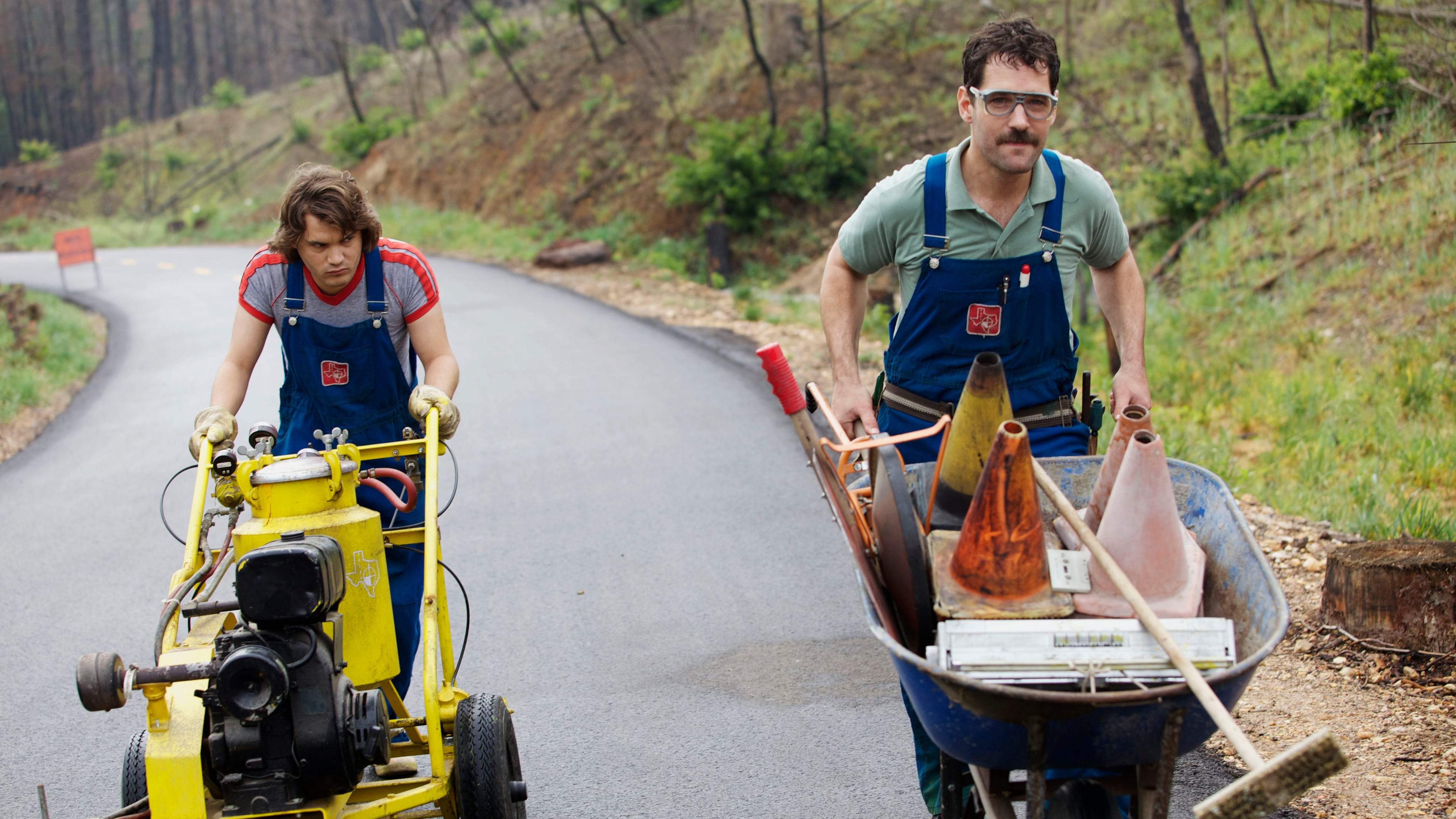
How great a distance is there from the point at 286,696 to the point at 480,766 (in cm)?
64

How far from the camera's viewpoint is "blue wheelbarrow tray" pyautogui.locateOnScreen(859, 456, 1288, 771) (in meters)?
2.21

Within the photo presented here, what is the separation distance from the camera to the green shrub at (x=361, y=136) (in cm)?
3278

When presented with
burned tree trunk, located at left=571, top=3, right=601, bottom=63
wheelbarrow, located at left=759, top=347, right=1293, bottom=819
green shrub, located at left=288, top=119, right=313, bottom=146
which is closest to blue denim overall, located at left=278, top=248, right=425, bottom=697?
wheelbarrow, located at left=759, top=347, right=1293, bottom=819

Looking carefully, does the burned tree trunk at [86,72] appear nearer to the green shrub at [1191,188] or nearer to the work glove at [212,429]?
the green shrub at [1191,188]

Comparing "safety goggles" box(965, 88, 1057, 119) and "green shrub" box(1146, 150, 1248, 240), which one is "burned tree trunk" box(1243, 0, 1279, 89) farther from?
"safety goggles" box(965, 88, 1057, 119)

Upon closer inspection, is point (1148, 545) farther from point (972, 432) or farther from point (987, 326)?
point (987, 326)

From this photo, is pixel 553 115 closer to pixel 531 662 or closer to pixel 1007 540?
pixel 531 662

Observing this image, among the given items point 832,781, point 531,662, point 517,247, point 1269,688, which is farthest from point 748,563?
point 517,247

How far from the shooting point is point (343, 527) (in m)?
3.14

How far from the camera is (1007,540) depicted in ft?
8.33

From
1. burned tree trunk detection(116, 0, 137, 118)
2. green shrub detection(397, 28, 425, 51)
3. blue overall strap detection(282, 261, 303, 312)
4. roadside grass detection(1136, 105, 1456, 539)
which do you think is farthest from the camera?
burned tree trunk detection(116, 0, 137, 118)

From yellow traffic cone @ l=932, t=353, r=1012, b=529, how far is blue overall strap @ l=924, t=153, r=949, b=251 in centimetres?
68

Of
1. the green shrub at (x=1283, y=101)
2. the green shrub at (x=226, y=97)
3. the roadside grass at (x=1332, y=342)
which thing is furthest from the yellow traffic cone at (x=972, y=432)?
the green shrub at (x=226, y=97)

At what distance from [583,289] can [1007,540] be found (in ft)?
47.5
